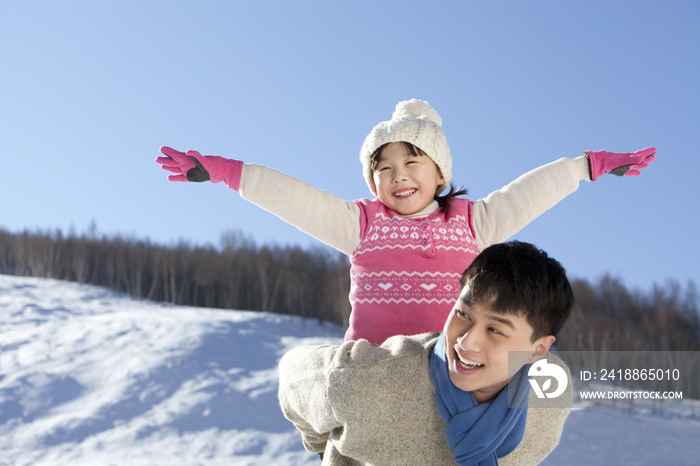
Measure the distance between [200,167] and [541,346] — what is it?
1268mm

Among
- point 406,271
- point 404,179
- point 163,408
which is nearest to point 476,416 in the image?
point 406,271

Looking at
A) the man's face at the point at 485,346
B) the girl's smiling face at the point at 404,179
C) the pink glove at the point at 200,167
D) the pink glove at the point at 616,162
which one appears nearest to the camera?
the man's face at the point at 485,346

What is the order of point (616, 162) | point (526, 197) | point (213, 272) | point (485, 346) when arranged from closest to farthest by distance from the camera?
point (485, 346)
point (526, 197)
point (616, 162)
point (213, 272)

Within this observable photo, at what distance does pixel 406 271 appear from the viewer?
196cm

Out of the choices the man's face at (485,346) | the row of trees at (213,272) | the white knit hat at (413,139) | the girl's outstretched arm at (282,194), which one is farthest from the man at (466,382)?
the row of trees at (213,272)

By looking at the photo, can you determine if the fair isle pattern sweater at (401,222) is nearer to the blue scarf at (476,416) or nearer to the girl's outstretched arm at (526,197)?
the girl's outstretched arm at (526,197)

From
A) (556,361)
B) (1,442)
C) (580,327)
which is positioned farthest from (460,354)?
(580,327)

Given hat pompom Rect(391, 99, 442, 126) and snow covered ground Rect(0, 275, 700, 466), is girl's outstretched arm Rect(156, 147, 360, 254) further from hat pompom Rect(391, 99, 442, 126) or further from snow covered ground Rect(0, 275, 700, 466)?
snow covered ground Rect(0, 275, 700, 466)

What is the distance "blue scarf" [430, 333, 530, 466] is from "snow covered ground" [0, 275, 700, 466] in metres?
9.39

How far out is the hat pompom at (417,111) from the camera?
2367 millimetres

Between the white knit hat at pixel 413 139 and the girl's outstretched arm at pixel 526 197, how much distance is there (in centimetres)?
22

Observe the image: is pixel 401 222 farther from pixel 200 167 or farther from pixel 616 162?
pixel 616 162

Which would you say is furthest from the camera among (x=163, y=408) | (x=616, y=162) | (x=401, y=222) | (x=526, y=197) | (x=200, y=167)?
(x=163, y=408)

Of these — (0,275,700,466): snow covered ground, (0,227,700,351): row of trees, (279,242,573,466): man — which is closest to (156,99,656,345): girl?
(279,242,573,466): man
